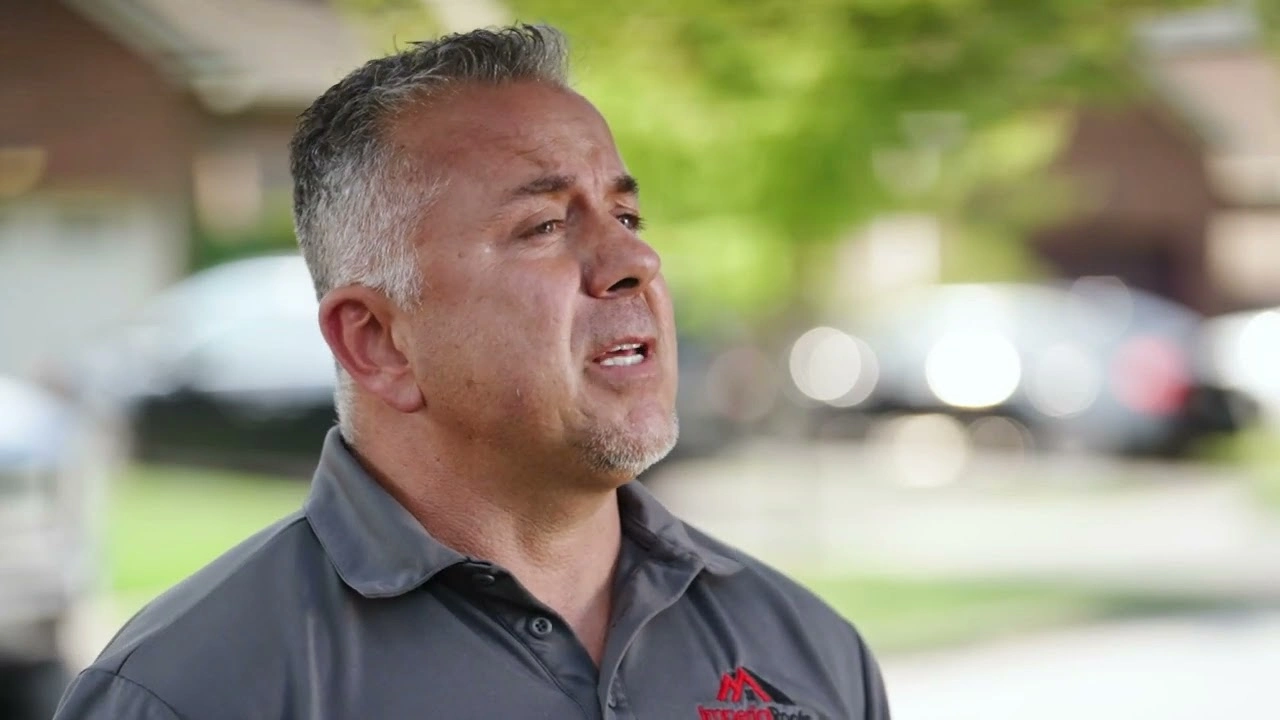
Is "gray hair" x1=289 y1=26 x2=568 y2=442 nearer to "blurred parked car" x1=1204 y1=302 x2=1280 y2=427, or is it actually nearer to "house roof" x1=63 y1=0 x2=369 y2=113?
"house roof" x1=63 y1=0 x2=369 y2=113

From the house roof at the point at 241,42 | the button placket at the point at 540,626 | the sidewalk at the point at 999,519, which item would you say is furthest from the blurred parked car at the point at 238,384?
the button placket at the point at 540,626

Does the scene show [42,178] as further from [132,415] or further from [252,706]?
[132,415]

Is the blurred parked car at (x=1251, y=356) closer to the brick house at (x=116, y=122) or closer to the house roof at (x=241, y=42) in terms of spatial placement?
the brick house at (x=116, y=122)

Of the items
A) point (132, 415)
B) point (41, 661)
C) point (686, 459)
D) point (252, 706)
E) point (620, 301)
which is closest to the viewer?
point (252, 706)

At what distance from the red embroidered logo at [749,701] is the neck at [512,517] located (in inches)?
6.0

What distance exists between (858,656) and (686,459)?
1115 centimetres

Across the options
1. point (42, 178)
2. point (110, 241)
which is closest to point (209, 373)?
point (110, 241)

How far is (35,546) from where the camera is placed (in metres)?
5.46

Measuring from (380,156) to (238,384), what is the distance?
9800 mm

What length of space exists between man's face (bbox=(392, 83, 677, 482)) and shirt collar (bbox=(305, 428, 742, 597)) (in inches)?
5.0

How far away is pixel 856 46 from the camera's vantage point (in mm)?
5719

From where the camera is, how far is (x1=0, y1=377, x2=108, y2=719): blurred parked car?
537cm

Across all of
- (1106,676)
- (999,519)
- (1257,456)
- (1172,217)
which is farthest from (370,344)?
(1172,217)

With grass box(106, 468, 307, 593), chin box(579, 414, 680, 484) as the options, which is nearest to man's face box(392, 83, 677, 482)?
chin box(579, 414, 680, 484)
